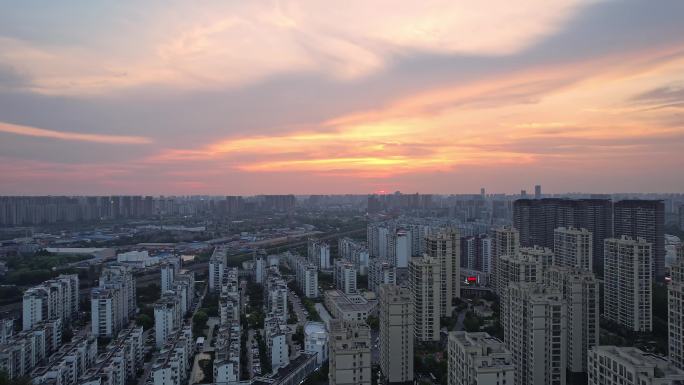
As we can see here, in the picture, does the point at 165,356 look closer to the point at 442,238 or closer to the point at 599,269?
the point at 442,238

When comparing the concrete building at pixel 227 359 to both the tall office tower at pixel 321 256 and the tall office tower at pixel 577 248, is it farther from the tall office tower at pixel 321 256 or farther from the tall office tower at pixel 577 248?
the tall office tower at pixel 321 256

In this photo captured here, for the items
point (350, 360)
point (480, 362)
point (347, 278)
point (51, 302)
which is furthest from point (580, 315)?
point (51, 302)

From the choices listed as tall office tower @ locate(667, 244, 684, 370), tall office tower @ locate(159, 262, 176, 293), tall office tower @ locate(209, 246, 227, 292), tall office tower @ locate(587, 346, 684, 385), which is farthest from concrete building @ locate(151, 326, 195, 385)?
tall office tower @ locate(667, 244, 684, 370)

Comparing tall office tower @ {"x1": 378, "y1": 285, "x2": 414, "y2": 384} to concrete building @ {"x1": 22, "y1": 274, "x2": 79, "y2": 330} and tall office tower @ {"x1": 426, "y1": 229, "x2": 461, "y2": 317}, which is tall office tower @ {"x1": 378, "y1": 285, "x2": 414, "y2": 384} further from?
concrete building @ {"x1": 22, "y1": 274, "x2": 79, "y2": 330}

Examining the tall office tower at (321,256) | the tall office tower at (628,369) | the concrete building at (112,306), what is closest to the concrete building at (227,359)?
the concrete building at (112,306)

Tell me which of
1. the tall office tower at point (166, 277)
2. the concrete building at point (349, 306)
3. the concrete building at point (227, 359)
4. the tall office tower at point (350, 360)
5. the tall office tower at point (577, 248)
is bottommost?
the concrete building at point (349, 306)

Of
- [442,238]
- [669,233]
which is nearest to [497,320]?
[442,238]
